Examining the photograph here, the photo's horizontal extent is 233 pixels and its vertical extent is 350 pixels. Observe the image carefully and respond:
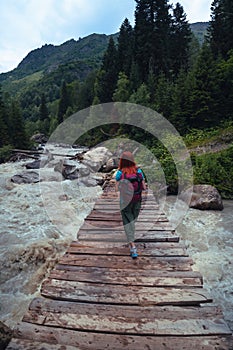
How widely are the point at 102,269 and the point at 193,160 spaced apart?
9928mm

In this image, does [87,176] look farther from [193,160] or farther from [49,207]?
[193,160]

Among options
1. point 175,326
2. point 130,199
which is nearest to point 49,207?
point 130,199

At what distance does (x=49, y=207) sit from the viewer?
9.03 m

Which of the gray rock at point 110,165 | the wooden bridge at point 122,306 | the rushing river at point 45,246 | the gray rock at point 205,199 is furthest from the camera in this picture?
the gray rock at point 110,165

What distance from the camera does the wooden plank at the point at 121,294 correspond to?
8.89 feet

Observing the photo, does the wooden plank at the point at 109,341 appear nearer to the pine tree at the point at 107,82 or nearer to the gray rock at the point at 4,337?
the gray rock at the point at 4,337

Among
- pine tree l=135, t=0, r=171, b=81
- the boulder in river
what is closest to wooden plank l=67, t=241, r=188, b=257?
the boulder in river

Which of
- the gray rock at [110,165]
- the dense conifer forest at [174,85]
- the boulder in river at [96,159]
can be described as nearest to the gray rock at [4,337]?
the dense conifer forest at [174,85]

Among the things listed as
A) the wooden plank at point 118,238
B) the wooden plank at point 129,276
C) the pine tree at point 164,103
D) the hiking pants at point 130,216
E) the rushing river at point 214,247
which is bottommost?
the rushing river at point 214,247

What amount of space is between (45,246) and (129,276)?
3.40 meters

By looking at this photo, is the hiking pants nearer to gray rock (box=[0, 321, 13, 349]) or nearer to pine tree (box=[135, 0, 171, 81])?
gray rock (box=[0, 321, 13, 349])

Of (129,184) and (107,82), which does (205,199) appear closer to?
(129,184)

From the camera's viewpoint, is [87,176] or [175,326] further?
[87,176]

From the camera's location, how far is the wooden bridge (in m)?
2.15
